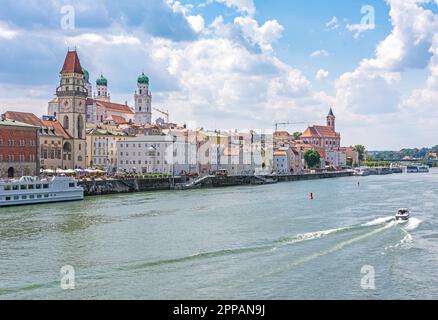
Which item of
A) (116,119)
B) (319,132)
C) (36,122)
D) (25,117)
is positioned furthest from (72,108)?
(319,132)

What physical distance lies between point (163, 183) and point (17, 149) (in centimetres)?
1622

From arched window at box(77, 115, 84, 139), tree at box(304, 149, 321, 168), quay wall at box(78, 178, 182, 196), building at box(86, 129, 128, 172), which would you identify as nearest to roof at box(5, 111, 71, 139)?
arched window at box(77, 115, 84, 139)

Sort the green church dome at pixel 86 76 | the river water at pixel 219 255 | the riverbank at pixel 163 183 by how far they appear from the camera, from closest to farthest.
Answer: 1. the river water at pixel 219 255
2. the riverbank at pixel 163 183
3. the green church dome at pixel 86 76

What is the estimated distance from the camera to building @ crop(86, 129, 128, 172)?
8062 centimetres

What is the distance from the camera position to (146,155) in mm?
79312

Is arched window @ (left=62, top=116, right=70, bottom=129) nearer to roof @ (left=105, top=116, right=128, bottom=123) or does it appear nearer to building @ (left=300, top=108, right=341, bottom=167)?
roof @ (left=105, top=116, right=128, bottom=123)

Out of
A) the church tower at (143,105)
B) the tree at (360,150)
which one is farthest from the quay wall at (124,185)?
the tree at (360,150)

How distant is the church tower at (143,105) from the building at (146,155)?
42702 millimetres

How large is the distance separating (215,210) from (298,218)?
749 centimetres

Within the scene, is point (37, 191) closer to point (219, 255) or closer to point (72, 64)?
point (219, 255)

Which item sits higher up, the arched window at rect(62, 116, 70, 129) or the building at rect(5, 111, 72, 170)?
the arched window at rect(62, 116, 70, 129)

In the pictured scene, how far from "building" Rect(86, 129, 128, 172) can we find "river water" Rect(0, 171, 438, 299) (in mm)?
44613

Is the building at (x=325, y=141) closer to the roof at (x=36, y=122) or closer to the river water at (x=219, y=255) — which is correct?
the roof at (x=36, y=122)

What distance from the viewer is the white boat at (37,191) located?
40.6m
